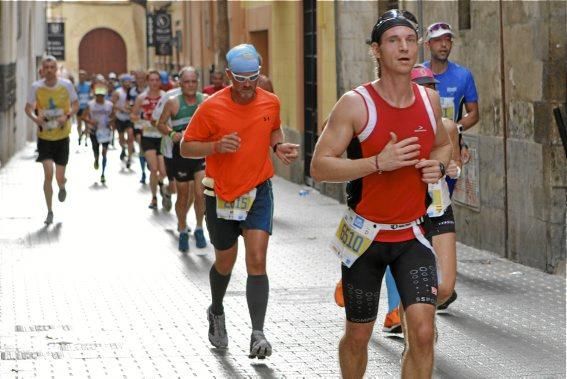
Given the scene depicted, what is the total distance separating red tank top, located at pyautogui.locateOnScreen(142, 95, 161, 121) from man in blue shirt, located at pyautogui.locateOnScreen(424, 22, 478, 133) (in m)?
9.24

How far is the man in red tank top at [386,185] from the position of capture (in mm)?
6418

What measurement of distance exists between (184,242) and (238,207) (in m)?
5.74

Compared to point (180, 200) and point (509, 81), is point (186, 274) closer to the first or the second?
point (180, 200)

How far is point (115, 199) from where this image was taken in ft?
72.2

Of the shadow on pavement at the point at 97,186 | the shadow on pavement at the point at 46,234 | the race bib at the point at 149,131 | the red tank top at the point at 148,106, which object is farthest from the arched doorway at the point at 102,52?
the shadow on pavement at the point at 46,234

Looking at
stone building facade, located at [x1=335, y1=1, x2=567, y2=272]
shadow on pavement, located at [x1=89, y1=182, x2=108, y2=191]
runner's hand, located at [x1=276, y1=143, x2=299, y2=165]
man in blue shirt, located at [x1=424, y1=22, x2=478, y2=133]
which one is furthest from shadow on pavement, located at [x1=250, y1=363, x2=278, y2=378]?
shadow on pavement, located at [x1=89, y1=182, x2=108, y2=191]

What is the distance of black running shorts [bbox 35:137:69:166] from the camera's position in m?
17.9

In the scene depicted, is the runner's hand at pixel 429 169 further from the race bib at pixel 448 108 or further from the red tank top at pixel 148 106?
the red tank top at pixel 148 106

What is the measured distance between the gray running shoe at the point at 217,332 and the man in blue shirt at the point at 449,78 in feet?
8.35

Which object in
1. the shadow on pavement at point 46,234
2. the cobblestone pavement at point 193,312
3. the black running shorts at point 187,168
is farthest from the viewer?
the shadow on pavement at point 46,234

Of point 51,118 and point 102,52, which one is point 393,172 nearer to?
point 51,118

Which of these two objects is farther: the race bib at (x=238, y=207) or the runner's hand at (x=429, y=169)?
the race bib at (x=238, y=207)

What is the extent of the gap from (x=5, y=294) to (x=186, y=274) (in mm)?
1880

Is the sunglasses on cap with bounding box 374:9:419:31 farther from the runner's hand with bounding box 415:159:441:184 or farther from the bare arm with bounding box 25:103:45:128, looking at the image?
the bare arm with bounding box 25:103:45:128
